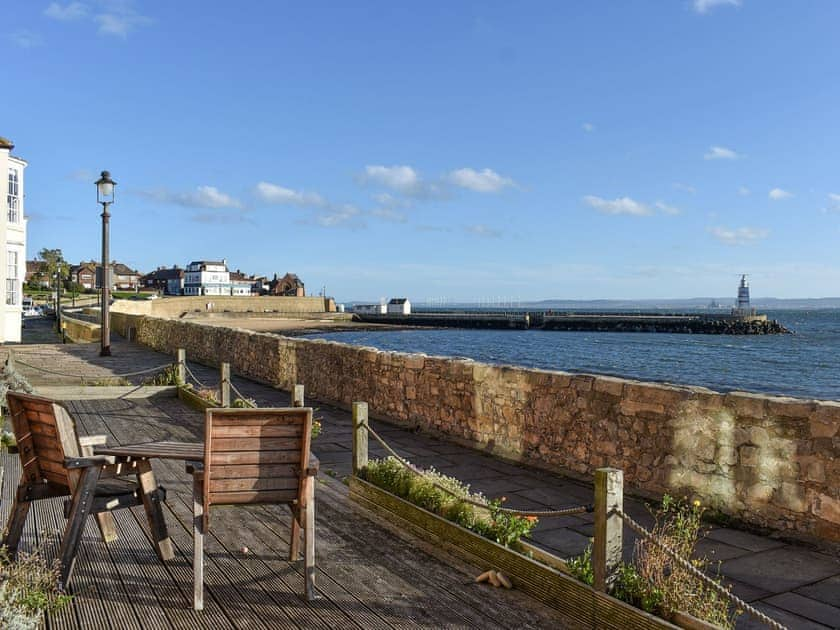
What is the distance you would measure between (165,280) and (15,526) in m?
144

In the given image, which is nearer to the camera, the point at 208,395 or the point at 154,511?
the point at 154,511

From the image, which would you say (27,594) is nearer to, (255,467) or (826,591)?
(255,467)

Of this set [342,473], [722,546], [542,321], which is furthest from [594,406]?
[542,321]

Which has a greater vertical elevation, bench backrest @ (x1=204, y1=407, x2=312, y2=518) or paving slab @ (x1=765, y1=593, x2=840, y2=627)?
bench backrest @ (x1=204, y1=407, x2=312, y2=518)

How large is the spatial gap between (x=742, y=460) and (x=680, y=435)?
595 mm

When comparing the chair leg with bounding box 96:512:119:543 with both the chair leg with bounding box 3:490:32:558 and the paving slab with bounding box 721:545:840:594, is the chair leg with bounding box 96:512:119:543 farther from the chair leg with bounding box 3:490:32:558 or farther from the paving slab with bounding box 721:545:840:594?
the paving slab with bounding box 721:545:840:594

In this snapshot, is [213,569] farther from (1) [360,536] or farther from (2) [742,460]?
(2) [742,460]

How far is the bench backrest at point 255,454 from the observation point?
146 inches

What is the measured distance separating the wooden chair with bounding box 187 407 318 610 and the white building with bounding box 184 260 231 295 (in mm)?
127205

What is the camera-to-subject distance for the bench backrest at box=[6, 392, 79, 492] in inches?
152

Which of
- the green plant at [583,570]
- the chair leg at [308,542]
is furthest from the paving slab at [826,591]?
the chair leg at [308,542]

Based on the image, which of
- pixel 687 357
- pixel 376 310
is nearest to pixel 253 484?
pixel 687 357

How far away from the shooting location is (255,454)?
150 inches

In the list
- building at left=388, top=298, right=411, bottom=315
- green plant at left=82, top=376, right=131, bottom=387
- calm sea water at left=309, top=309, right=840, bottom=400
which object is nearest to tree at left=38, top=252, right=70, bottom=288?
calm sea water at left=309, top=309, right=840, bottom=400
